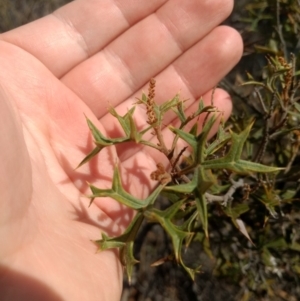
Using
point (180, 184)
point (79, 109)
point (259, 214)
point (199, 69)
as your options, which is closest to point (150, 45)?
point (199, 69)

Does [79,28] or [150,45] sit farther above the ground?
[79,28]

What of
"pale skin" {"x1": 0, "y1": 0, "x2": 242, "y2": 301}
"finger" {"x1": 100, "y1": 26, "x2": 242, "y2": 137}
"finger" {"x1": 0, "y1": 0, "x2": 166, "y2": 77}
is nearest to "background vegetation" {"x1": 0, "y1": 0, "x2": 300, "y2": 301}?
"finger" {"x1": 100, "y1": 26, "x2": 242, "y2": 137}

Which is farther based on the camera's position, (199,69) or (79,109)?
(199,69)

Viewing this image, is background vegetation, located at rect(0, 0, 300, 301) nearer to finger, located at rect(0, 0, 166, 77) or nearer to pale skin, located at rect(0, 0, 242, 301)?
pale skin, located at rect(0, 0, 242, 301)

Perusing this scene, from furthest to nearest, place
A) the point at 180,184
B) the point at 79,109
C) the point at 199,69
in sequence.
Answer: the point at 199,69
the point at 79,109
the point at 180,184

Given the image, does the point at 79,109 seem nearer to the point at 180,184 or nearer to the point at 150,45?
the point at 150,45

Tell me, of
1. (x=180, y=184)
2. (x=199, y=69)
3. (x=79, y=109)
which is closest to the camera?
(x=180, y=184)

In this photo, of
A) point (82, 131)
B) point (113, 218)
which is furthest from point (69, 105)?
point (113, 218)
